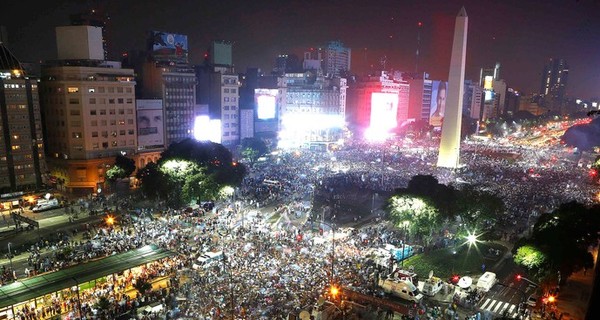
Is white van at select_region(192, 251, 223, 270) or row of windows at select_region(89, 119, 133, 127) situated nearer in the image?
white van at select_region(192, 251, 223, 270)

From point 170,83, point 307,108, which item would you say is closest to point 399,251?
point 170,83

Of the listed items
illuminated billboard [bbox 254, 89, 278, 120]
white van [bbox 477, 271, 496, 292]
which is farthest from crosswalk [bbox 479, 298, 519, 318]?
illuminated billboard [bbox 254, 89, 278, 120]

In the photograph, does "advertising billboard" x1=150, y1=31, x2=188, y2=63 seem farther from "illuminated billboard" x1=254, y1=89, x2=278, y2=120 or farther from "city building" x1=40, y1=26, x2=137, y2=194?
"illuminated billboard" x1=254, y1=89, x2=278, y2=120

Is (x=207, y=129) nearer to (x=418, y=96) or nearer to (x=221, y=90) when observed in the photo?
(x=221, y=90)

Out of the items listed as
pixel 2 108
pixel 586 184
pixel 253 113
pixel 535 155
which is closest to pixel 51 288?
pixel 2 108

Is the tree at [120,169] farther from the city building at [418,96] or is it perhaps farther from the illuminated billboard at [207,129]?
the city building at [418,96]

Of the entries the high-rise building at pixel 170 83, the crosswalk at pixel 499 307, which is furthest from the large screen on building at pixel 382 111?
the crosswalk at pixel 499 307
